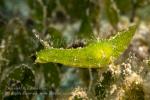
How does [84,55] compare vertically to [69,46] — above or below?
below

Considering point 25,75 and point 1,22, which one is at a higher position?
point 1,22

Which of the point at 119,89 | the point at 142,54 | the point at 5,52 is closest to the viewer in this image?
the point at 119,89

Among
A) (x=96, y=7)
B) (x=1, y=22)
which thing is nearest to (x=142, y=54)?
(x=96, y=7)

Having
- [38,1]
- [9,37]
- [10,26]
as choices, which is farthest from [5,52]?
[38,1]

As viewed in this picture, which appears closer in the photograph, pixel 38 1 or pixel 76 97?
pixel 76 97

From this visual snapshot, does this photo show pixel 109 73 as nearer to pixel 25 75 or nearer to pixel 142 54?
pixel 25 75

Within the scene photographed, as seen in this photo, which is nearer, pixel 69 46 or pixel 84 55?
pixel 84 55

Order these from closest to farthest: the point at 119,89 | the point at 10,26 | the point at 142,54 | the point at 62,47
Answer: the point at 119,89 < the point at 62,47 < the point at 142,54 < the point at 10,26

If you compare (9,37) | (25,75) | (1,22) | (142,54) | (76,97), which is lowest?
(76,97)
